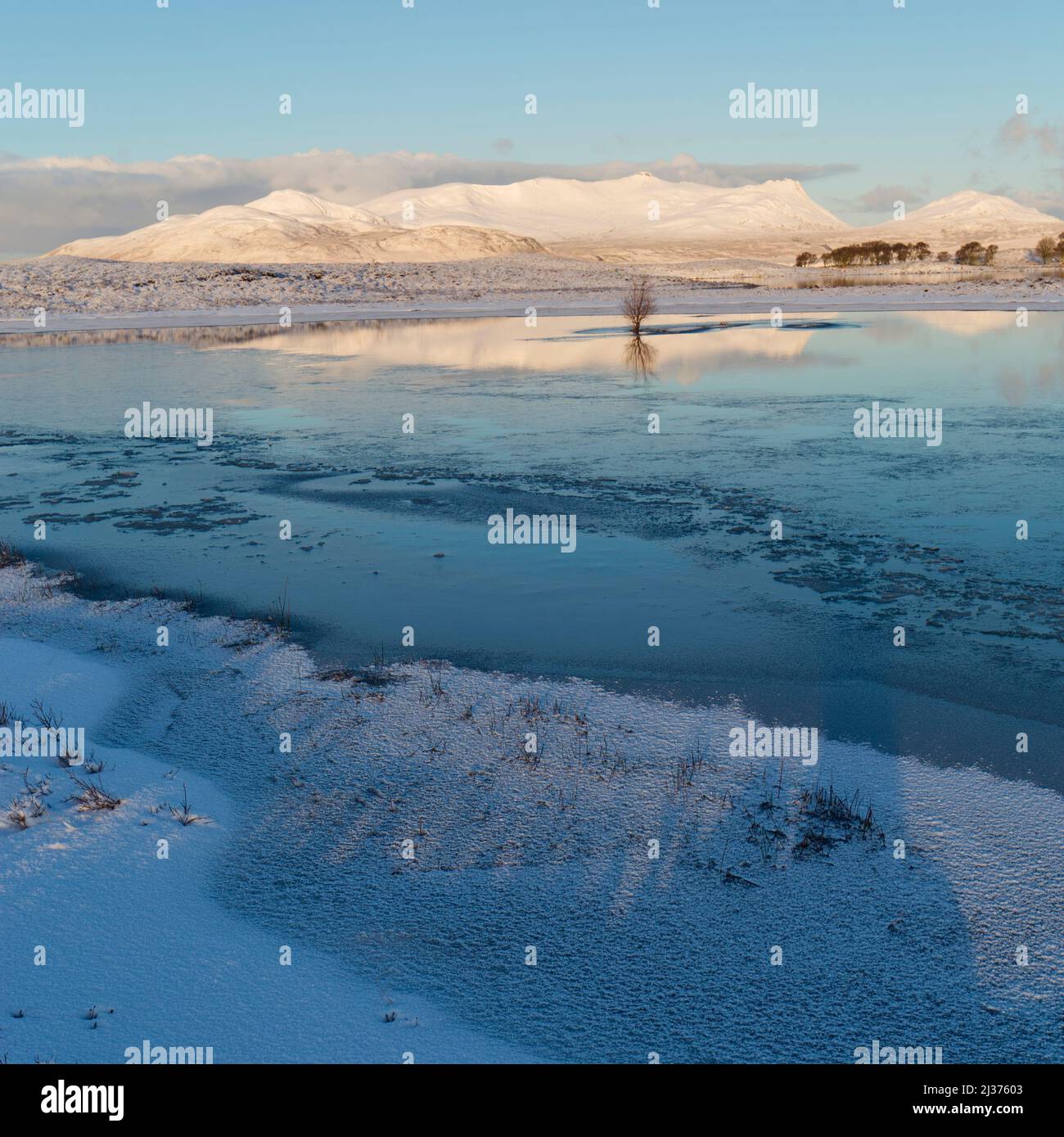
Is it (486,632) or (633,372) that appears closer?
(486,632)

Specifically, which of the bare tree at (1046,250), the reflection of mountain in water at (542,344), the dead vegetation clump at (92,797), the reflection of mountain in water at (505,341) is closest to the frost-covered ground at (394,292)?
the reflection of mountain in water at (505,341)

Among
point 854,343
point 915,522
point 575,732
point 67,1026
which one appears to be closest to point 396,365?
point 854,343

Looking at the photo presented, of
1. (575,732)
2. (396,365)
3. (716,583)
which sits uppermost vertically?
(396,365)

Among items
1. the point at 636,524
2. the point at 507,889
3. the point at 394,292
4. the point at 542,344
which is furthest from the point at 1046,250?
the point at 507,889

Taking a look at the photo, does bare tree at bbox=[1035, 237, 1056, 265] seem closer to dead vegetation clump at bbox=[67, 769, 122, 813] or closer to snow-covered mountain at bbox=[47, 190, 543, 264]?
snow-covered mountain at bbox=[47, 190, 543, 264]

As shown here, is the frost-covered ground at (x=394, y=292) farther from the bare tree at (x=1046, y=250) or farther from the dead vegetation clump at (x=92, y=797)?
the dead vegetation clump at (x=92, y=797)

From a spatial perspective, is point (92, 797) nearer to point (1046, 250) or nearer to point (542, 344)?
point (542, 344)

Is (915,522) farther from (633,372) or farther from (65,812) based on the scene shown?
(633,372)
